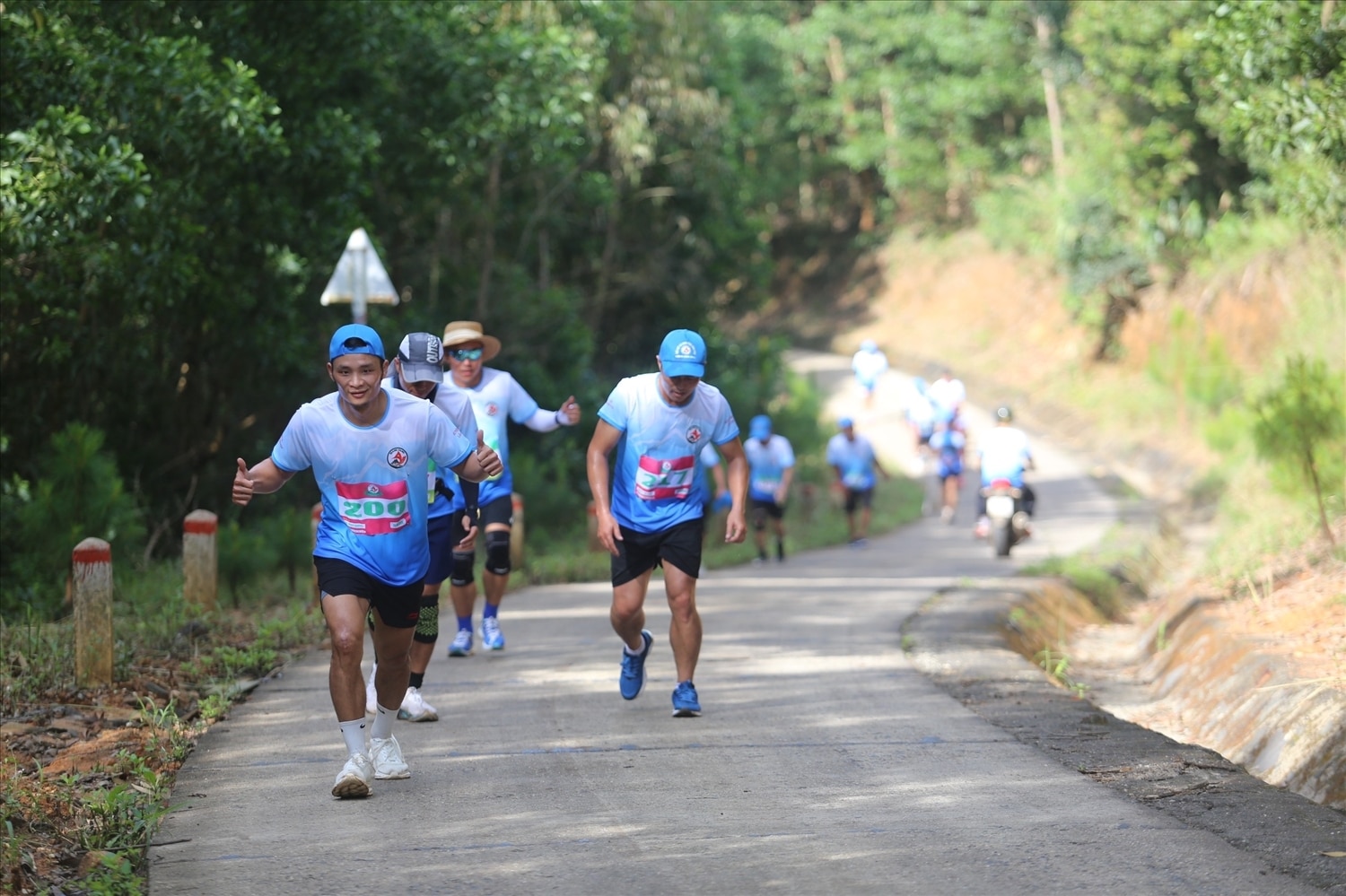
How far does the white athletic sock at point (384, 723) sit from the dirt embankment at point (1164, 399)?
13.4 ft

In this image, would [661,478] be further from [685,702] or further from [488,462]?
[488,462]

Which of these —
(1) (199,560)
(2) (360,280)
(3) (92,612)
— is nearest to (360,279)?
(2) (360,280)

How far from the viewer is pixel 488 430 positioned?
10742mm

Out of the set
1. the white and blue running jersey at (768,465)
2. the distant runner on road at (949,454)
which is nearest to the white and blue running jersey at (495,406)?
the white and blue running jersey at (768,465)

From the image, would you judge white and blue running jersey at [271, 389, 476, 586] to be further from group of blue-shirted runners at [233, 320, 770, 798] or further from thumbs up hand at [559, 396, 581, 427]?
thumbs up hand at [559, 396, 581, 427]

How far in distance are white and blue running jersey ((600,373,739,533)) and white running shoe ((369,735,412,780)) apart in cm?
209

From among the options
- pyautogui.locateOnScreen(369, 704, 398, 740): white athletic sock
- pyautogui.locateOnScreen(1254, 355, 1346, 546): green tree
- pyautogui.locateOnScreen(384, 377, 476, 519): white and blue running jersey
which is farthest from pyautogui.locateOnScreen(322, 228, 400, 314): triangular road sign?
pyautogui.locateOnScreen(1254, 355, 1346, 546): green tree

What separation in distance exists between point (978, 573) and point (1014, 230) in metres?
Result: 31.9

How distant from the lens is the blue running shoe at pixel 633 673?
9.29m

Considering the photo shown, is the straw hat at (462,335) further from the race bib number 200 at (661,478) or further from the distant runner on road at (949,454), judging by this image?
the distant runner on road at (949,454)

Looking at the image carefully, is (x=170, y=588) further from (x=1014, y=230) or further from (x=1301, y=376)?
(x=1014, y=230)

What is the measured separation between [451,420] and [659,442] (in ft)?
3.62

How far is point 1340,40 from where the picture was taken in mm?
13094

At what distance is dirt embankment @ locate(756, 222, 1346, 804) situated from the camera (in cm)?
958
